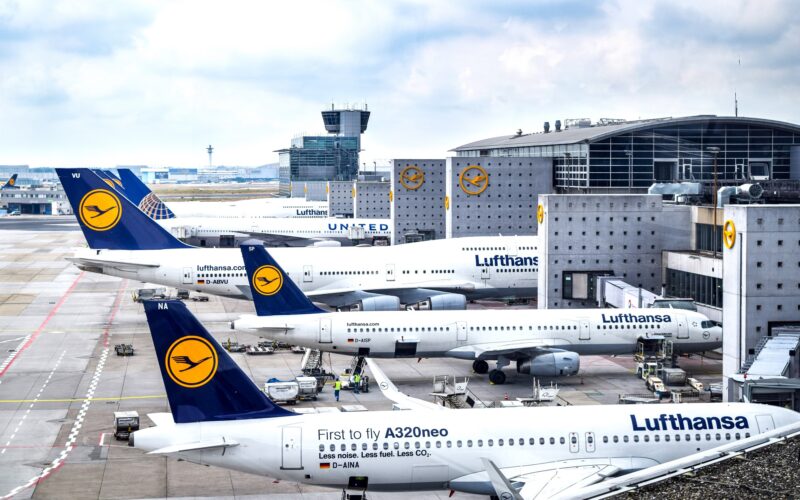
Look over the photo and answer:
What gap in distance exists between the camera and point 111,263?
77062mm

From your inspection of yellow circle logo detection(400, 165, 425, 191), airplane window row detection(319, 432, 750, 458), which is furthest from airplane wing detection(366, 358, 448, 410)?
yellow circle logo detection(400, 165, 425, 191)

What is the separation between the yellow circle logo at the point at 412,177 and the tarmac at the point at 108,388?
35588 mm

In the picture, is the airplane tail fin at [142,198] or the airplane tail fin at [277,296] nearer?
the airplane tail fin at [277,296]

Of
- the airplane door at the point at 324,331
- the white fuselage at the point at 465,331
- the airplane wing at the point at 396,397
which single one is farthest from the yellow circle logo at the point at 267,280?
the airplane wing at the point at 396,397

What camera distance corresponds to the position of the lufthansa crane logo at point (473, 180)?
10894cm

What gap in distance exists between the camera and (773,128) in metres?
106

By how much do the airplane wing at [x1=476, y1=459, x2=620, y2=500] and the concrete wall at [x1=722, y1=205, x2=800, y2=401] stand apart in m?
19.7

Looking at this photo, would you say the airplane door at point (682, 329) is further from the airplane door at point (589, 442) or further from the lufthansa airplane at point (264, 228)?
the lufthansa airplane at point (264, 228)

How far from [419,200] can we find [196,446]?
319 ft

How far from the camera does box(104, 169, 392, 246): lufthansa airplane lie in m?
135

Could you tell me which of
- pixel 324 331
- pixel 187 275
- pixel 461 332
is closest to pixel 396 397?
pixel 324 331

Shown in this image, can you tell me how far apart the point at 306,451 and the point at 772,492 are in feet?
47.6

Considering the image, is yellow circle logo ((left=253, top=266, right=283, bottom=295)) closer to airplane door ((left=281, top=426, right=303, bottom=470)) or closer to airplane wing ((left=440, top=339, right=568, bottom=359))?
airplane wing ((left=440, top=339, right=568, bottom=359))

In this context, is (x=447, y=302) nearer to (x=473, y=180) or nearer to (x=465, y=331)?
(x=465, y=331)
